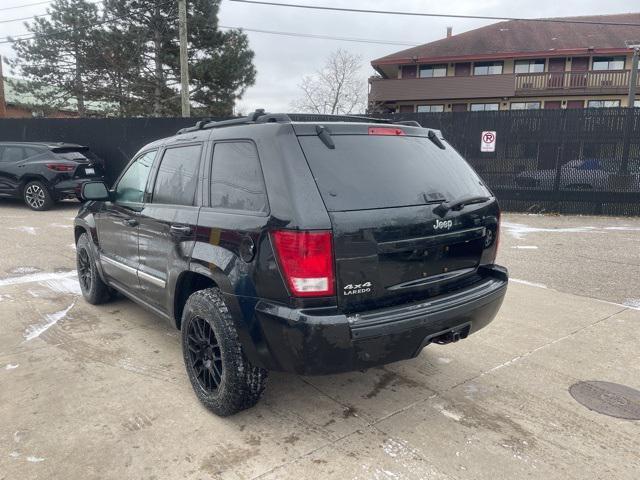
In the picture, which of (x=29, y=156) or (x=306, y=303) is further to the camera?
(x=29, y=156)

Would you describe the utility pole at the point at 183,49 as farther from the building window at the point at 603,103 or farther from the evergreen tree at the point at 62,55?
the building window at the point at 603,103

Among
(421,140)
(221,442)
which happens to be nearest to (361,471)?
(221,442)

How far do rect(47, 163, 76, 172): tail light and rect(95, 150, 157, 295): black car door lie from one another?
8.27 metres

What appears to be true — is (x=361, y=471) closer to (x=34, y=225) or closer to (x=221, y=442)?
(x=221, y=442)

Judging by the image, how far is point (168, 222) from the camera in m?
3.38

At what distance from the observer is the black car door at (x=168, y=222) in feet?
10.5

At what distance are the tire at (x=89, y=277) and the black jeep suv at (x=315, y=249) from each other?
1773mm

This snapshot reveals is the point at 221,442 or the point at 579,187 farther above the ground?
the point at 579,187

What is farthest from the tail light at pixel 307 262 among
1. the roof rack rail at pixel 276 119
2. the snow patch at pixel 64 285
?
the snow patch at pixel 64 285

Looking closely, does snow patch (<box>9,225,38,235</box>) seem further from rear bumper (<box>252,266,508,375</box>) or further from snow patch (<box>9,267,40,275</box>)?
rear bumper (<box>252,266,508,375</box>)

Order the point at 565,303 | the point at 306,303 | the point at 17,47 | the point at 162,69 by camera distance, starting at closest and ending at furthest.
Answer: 1. the point at 306,303
2. the point at 565,303
3. the point at 162,69
4. the point at 17,47

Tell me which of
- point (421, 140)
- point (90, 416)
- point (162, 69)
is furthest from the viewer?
point (162, 69)

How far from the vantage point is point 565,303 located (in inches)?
206

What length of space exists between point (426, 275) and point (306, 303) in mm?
800
